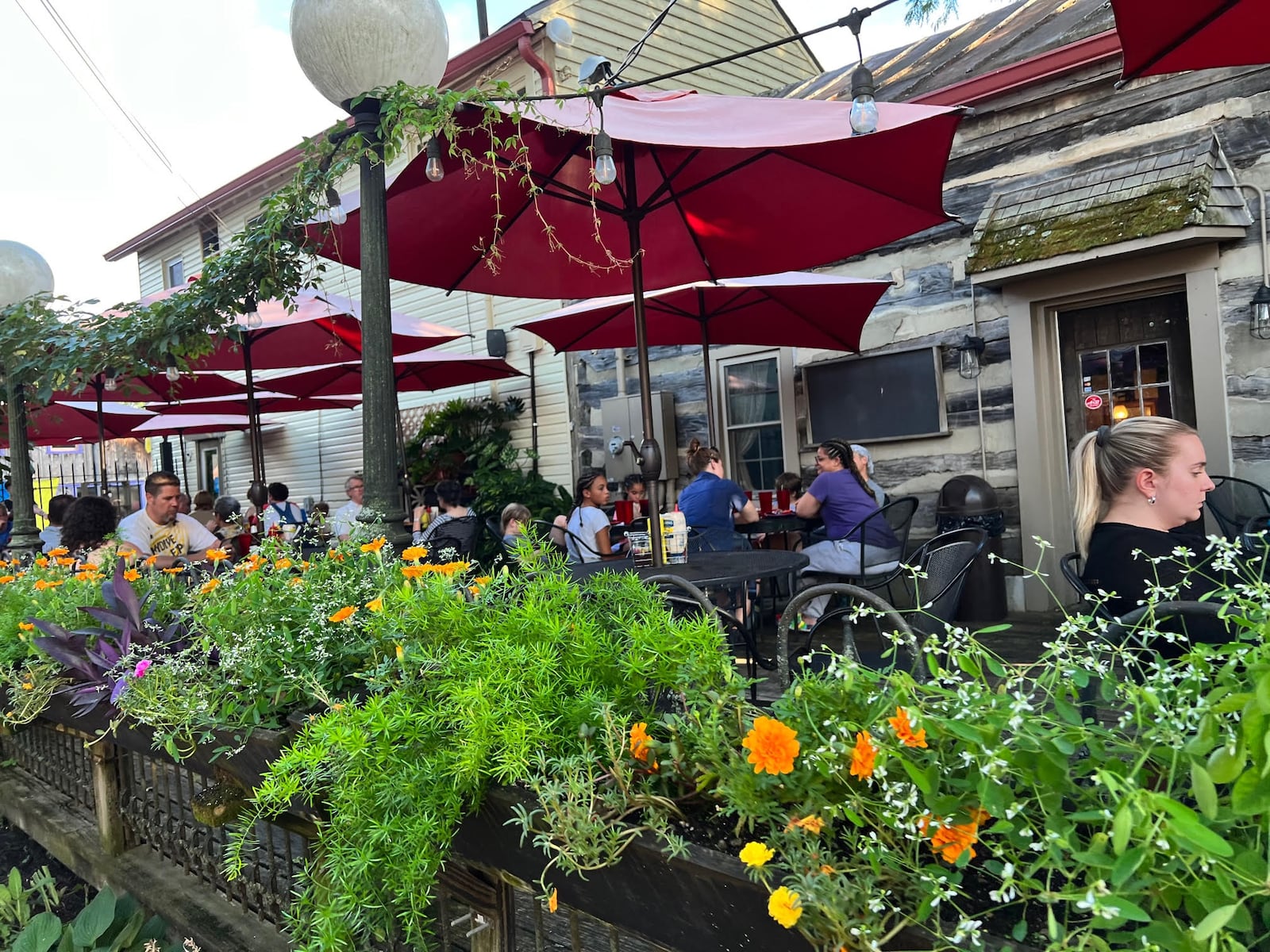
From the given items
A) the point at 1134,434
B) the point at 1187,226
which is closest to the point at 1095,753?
the point at 1134,434

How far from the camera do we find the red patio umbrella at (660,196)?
3.48m

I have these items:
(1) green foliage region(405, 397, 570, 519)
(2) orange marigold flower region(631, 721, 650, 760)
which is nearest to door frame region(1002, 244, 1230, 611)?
(1) green foliage region(405, 397, 570, 519)

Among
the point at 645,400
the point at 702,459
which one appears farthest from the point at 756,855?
the point at 702,459

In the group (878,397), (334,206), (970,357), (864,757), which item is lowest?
(864,757)

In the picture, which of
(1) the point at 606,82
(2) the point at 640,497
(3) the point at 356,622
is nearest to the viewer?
(3) the point at 356,622

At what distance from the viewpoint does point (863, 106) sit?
3121 millimetres

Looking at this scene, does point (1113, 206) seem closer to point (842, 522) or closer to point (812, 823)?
point (842, 522)

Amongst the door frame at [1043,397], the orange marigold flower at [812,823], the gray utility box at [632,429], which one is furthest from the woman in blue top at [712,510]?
the orange marigold flower at [812,823]

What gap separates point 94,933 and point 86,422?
1380cm

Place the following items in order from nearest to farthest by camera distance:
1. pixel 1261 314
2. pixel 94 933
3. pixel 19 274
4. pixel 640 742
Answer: pixel 640 742 < pixel 94 933 < pixel 1261 314 < pixel 19 274

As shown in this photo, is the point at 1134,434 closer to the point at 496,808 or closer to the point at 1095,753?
the point at 1095,753

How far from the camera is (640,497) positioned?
726cm

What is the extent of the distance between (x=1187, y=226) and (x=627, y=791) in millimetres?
5815

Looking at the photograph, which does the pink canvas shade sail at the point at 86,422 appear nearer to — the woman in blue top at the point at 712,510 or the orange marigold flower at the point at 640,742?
the woman in blue top at the point at 712,510
